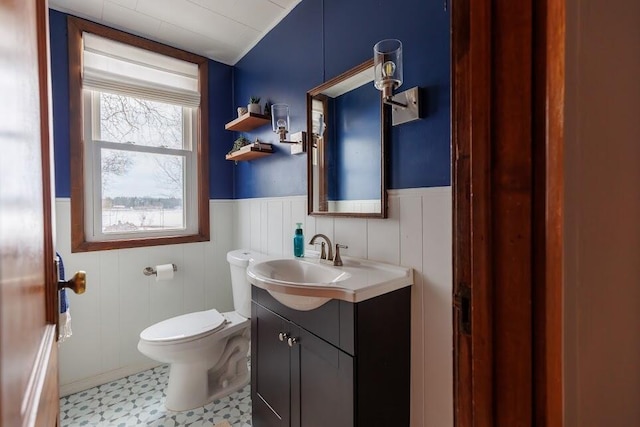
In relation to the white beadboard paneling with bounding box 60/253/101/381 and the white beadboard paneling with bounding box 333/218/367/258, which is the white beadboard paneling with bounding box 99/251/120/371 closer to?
the white beadboard paneling with bounding box 60/253/101/381

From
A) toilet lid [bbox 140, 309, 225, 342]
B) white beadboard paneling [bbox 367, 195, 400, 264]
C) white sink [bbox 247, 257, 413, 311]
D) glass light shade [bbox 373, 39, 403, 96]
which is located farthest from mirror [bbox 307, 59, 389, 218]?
toilet lid [bbox 140, 309, 225, 342]

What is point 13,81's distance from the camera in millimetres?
358

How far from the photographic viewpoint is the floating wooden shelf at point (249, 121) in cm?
192

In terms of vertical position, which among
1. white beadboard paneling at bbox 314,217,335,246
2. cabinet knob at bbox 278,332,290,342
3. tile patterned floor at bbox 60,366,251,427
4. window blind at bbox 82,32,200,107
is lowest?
tile patterned floor at bbox 60,366,251,427

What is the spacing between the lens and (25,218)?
391 millimetres

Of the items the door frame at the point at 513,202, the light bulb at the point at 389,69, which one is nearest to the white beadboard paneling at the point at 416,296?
the light bulb at the point at 389,69

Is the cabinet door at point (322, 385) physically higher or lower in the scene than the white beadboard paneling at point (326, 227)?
lower

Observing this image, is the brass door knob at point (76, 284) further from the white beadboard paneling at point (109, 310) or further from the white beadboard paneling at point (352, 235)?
the white beadboard paneling at point (109, 310)

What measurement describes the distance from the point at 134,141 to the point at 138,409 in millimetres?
1658

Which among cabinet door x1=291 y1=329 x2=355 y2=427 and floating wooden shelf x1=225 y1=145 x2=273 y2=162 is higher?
floating wooden shelf x1=225 y1=145 x2=273 y2=162

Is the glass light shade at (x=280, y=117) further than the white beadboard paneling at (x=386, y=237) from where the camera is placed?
Yes

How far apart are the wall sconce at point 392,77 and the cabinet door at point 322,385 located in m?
0.93

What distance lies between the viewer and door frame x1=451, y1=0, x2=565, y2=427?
1.11 ft

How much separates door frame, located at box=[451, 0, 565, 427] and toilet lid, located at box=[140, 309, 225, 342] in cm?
147
